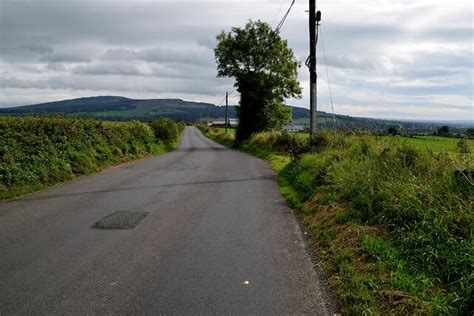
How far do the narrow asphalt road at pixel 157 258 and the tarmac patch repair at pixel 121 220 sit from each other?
0.57 ft

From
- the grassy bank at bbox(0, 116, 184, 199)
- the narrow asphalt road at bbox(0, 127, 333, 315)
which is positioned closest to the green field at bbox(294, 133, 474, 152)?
the narrow asphalt road at bbox(0, 127, 333, 315)

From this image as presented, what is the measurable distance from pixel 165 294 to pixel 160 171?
39.8ft

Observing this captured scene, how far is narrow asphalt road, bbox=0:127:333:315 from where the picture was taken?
4484mm

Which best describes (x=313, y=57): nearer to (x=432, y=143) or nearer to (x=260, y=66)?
(x=432, y=143)

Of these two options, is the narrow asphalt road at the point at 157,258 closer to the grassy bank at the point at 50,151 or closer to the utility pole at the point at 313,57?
the grassy bank at the point at 50,151

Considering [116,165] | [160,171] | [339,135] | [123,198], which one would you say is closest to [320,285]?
[123,198]

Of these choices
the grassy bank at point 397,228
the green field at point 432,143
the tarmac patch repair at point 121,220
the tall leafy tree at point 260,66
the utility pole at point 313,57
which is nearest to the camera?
the grassy bank at point 397,228

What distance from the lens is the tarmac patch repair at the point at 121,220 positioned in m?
7.61

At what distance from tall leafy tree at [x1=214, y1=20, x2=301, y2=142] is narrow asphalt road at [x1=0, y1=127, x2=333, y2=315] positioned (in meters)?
30.5

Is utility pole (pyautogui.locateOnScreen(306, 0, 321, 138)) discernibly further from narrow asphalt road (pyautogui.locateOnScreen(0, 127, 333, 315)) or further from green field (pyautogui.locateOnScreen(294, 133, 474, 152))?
narrow asphalt road (pyautogui.locateOnScreen(0, 127, 333, 315))

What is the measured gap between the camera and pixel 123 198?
10344 millimetres

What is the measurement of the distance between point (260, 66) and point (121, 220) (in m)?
36.3

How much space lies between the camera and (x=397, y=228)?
6137 millimetres

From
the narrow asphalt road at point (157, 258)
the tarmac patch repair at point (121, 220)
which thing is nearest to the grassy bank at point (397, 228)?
the narrow asphalt road at point (157, 258)
